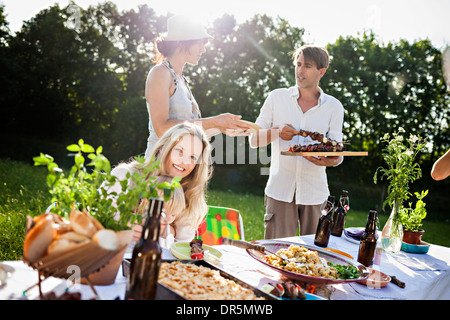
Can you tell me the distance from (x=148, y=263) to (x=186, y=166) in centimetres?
118

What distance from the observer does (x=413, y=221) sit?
8.18ft

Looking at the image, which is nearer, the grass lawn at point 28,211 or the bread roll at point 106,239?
the bread roll at point 106,239

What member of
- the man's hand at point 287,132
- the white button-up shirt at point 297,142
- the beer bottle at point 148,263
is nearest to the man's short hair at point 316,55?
the white button-up shirt at point 297,142

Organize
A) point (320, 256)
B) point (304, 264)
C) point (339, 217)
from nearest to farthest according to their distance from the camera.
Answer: point (304, 264), point (320, 256), point (339, 217)

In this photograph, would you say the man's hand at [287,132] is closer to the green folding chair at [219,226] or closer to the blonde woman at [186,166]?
the green folding chair at [219,226]

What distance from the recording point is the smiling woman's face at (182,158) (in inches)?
91.7

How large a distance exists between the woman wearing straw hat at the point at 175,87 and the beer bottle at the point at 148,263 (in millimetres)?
1600

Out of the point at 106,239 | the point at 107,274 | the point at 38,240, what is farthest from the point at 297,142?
the point at 38,240

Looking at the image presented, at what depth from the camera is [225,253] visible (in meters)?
2.08

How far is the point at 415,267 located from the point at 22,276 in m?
1.98

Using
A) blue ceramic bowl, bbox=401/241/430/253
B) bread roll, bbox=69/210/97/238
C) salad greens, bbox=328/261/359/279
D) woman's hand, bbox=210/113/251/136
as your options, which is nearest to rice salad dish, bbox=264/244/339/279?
salad greens, bbox=328/261/359/279

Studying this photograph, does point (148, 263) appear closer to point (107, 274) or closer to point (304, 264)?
point (107, 274)

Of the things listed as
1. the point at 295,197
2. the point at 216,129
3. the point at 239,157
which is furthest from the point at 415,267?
the point at 239,157

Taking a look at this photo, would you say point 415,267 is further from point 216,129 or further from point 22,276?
point 22,276
